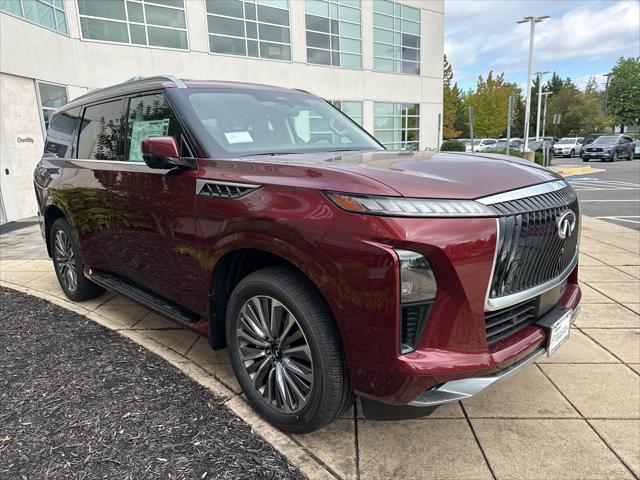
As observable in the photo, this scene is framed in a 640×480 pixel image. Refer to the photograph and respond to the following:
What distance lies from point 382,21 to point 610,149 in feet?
58.6

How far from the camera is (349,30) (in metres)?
23.5

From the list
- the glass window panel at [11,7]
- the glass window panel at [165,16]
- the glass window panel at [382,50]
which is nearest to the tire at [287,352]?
the glass window panel at [11,7]

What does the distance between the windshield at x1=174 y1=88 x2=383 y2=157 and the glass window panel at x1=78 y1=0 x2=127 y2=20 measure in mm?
14986

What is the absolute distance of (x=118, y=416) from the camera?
267cm

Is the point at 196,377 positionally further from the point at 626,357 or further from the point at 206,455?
the point at 626,357

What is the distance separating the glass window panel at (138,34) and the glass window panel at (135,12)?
0.77ft

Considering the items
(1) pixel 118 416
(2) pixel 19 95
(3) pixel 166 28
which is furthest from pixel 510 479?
(3) pixel 166 28

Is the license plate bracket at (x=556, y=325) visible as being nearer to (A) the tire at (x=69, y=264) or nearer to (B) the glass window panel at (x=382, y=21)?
(A) the tire at (x=69, y=264)

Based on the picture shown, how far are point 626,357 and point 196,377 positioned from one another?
3093 mm

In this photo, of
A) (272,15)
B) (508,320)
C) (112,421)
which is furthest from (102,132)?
(272,15)

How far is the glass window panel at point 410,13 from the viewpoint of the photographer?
25766mm

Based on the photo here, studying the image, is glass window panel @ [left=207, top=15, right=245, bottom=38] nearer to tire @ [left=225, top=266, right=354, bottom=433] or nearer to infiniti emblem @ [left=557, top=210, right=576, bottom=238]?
tire @ [left=225, top=266, right=354, bottom=433]

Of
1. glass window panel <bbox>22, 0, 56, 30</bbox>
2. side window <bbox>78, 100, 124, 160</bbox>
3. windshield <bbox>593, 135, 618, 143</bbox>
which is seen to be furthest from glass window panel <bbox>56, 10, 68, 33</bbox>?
windshield <bbox>593, 135, 618, 143</bbox>

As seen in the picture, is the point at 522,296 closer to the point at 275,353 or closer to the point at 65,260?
the point at 275,353
